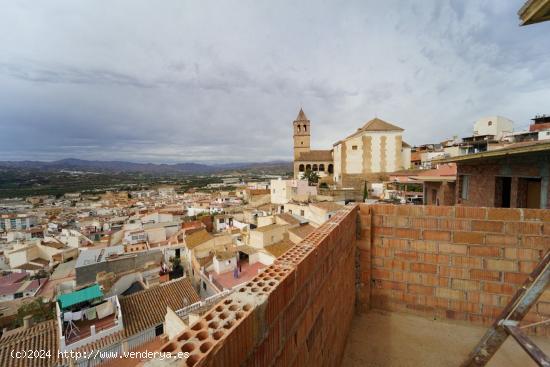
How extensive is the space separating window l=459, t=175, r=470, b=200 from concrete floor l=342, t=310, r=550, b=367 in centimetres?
501

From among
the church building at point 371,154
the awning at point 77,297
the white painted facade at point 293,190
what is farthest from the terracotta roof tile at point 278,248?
the church building at point 371,154

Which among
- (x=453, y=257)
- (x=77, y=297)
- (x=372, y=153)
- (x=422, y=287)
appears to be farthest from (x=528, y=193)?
(x=372, y=153)

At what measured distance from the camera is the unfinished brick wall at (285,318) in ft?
3.24

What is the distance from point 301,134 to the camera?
43844mm

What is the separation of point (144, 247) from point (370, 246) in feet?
71.4

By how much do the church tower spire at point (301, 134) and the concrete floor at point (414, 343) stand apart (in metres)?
40.9

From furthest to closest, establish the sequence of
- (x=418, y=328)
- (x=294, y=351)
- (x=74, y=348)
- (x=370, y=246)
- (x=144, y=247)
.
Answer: (x=144, y=247)
(x=74, y=348)
(x=370, y=246)
(x=418, y=328)
(x=294, y=351)

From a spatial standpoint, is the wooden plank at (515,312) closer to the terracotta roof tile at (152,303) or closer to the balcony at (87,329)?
the terracotta roof tile at (152,303)

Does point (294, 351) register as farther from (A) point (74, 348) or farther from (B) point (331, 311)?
(A) point (74, 348)

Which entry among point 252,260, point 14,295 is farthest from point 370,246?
point 14,295

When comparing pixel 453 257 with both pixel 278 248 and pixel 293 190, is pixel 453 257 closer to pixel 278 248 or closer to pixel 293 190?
pixel 278 248

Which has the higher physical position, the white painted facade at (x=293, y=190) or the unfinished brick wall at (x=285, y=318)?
the unfinished brick wall at (x=285, y=318)

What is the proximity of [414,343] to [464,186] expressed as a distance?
20.2ft

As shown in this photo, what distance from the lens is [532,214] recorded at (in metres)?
3.10
